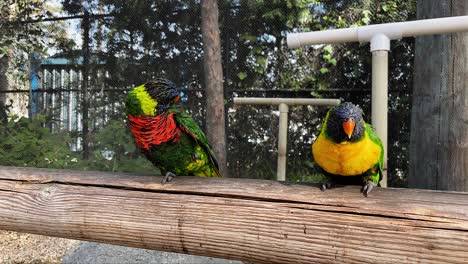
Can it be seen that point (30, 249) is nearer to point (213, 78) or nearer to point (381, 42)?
point (213, 78)

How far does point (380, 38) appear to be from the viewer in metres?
1.50

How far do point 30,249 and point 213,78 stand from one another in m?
1.98

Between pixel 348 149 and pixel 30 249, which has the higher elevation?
pixel 348 149

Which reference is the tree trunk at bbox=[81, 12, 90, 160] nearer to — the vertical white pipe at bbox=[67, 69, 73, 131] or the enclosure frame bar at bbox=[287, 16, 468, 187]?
the vertical white pipe at bbox=[67, 69, 73, 131]

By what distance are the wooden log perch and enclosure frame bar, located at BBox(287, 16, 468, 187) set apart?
57cm

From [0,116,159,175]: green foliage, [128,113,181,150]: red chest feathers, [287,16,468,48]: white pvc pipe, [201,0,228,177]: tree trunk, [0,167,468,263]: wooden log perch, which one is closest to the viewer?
[0,167,468,263]: wooden log perch

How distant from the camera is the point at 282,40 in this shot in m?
3.22

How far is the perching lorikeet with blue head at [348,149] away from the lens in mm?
1266

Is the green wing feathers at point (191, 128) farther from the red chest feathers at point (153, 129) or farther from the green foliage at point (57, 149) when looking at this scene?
the green foliage at point (57, 149)

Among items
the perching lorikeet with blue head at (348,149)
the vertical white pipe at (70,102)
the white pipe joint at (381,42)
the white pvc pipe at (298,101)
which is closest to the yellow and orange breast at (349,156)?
the perching lorikeet with blue head at (348,149)

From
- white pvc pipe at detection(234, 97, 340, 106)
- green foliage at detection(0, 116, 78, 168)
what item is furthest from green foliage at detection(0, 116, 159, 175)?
white pvc pipe at detection(234, 97, 340, 106)

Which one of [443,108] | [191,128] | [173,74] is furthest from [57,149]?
[443,108]

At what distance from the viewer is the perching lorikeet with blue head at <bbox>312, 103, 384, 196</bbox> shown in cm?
127

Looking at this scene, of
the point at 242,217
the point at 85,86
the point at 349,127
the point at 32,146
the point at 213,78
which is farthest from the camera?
the point at 85,86
